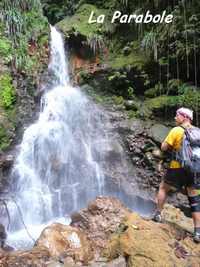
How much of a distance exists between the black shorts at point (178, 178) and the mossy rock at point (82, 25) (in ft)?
31.2

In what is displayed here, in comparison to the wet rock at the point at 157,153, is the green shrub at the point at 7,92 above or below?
above

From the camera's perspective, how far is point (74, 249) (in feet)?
16.7

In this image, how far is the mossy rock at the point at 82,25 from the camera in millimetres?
13695

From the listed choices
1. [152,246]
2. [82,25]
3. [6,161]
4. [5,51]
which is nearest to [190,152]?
[152,246]

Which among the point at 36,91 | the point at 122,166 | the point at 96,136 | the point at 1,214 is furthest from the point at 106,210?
the point at 36,91

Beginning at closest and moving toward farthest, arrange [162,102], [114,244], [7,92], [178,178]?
1. [114,244]
2. [178,178]
3. [7,92]
4. [162,102]

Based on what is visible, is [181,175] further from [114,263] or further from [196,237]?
[114,263]

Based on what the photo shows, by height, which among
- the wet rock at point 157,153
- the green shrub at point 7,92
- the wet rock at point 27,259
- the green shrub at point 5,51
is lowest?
the wet rock at point 27,259

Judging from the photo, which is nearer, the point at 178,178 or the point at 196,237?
the point at 196,237

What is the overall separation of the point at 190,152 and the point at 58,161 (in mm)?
5205

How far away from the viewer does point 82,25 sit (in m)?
14.0

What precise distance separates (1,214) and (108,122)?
4396 millimetres

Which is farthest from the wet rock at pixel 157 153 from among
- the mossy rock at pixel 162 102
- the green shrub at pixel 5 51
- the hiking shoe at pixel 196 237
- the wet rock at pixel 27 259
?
the wet rock at pixel 27 259

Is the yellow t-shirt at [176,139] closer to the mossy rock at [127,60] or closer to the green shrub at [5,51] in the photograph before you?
the green shrub at [5,51]
